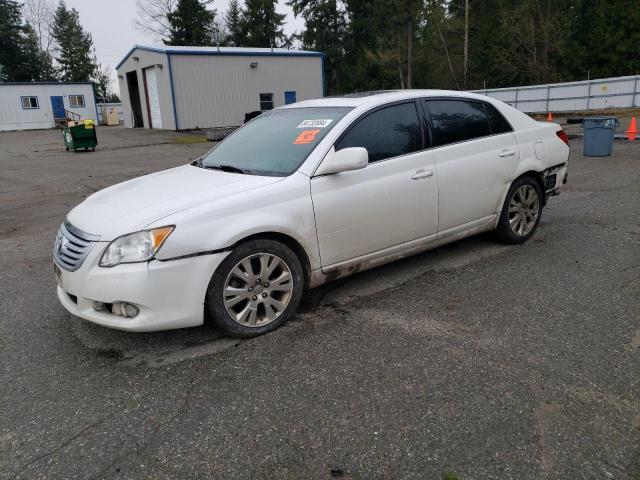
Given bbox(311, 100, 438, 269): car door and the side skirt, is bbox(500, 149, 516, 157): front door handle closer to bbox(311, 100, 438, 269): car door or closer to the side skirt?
the side skirt

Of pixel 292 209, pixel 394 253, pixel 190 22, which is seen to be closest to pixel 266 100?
pixel 190 22

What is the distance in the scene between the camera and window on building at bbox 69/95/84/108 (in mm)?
41156

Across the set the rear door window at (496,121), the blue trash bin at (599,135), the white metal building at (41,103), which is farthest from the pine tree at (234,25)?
the rear door window at (496,121)

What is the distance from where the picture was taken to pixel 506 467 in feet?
7.53

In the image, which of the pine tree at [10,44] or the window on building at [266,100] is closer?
the window on building at [266,100]

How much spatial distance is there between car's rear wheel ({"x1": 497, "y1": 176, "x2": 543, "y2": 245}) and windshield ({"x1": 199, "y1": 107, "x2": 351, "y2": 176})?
2.07 metres

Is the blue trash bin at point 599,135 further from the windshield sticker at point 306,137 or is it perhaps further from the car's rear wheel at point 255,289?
the car's rear wheel at point 255,289

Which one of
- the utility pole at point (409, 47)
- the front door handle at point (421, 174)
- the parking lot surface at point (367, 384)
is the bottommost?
the parking lot surface at point (367, 384)

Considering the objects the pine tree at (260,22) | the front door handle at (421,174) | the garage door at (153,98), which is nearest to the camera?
the front door handle at (421,174)

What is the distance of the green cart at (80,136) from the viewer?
1897 centimetres

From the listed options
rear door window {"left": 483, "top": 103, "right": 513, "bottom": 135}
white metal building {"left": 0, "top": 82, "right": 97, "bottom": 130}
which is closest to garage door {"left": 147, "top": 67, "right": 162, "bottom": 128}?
white metal building {"left": 0, "top": 82, "right": 97, "bottom": 130}

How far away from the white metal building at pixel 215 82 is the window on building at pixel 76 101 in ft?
35.6

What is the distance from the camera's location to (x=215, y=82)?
28750 millimetres

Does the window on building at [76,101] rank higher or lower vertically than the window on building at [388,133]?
higher
